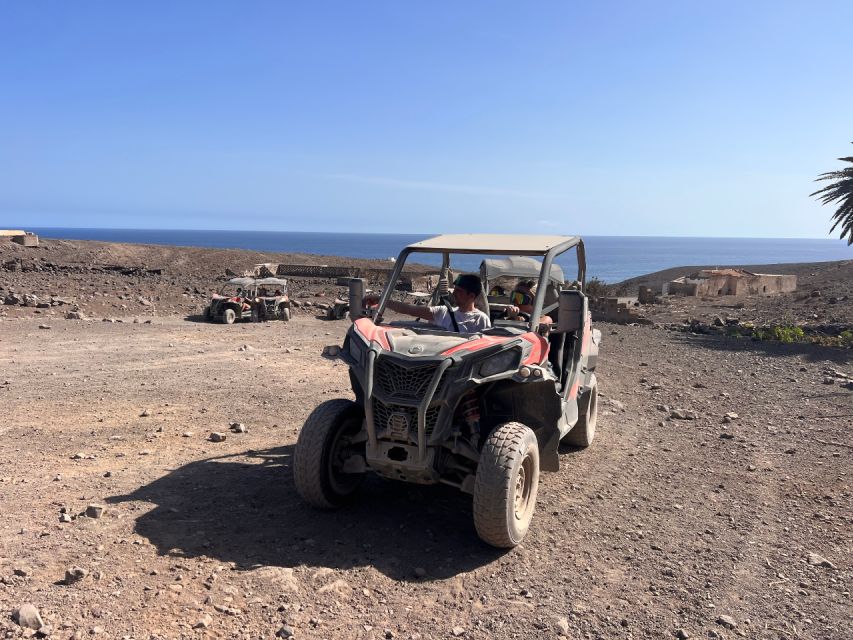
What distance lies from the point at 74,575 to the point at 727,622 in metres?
3.89

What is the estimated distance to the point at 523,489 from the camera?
5250 mm

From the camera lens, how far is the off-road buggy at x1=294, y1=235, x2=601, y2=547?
488 centimetres

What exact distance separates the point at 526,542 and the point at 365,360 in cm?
180

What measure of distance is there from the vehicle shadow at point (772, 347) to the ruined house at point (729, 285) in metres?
13.2

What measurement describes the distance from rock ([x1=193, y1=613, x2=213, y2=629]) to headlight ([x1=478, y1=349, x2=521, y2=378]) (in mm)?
2331

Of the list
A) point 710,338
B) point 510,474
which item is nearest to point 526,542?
point 510,474

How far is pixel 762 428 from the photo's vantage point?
8750mm

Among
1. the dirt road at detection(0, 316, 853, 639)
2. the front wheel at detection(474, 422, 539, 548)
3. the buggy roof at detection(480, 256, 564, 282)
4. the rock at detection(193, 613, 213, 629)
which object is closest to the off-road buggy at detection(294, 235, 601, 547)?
the front wheel at detection(474, 422, 539, 548)

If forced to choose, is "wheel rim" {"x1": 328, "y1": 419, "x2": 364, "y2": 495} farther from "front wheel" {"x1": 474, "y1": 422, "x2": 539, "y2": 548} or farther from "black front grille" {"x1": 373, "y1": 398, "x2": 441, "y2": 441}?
"front wheel" {"x1": 474, "y1": 422, "x2": 539, "y2": 548}

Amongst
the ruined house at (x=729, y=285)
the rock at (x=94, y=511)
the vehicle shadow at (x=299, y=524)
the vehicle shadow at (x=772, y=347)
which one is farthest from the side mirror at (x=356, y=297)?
the ruined house at (x=729, y=285)

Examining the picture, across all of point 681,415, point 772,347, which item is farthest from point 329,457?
point 772,347

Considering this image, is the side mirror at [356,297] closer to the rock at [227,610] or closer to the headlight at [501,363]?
the headlight at [501,363]

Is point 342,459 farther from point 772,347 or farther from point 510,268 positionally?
point 772,347

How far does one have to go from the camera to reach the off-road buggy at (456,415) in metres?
4.88
